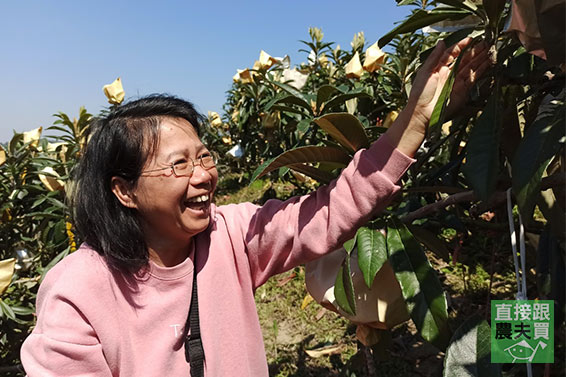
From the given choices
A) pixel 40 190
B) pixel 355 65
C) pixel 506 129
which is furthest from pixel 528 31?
pixel 40 190

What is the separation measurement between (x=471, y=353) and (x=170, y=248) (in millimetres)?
660

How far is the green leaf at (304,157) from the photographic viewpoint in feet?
2.98

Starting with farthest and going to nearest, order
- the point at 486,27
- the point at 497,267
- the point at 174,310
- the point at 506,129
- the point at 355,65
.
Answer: the point at 497,267 < the point at 355,65 < the point at 174,310 < the point at 506,129 < the point at 486,27

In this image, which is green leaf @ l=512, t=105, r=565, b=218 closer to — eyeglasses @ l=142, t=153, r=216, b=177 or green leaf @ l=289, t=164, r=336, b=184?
green leaf @ l=289, t=164, r=336, b=184

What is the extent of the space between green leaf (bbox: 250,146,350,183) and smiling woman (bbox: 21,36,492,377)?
0.05 metres

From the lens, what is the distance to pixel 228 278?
1.09 metres

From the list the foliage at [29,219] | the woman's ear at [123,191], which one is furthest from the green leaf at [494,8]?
the foliage at [29,219]

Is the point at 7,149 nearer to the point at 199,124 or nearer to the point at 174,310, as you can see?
the point at 199,124

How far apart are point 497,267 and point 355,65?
1.29 meters

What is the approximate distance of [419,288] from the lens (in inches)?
33.2

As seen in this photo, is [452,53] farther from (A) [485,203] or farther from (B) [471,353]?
(B) [471,353]

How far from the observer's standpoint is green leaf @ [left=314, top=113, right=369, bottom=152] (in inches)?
34.5

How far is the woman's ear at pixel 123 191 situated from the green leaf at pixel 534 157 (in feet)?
2.51

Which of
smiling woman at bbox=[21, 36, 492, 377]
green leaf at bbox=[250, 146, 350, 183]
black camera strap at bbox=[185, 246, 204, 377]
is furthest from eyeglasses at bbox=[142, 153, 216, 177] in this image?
black camera strap at bbox=[185, 246, 204, 377]
